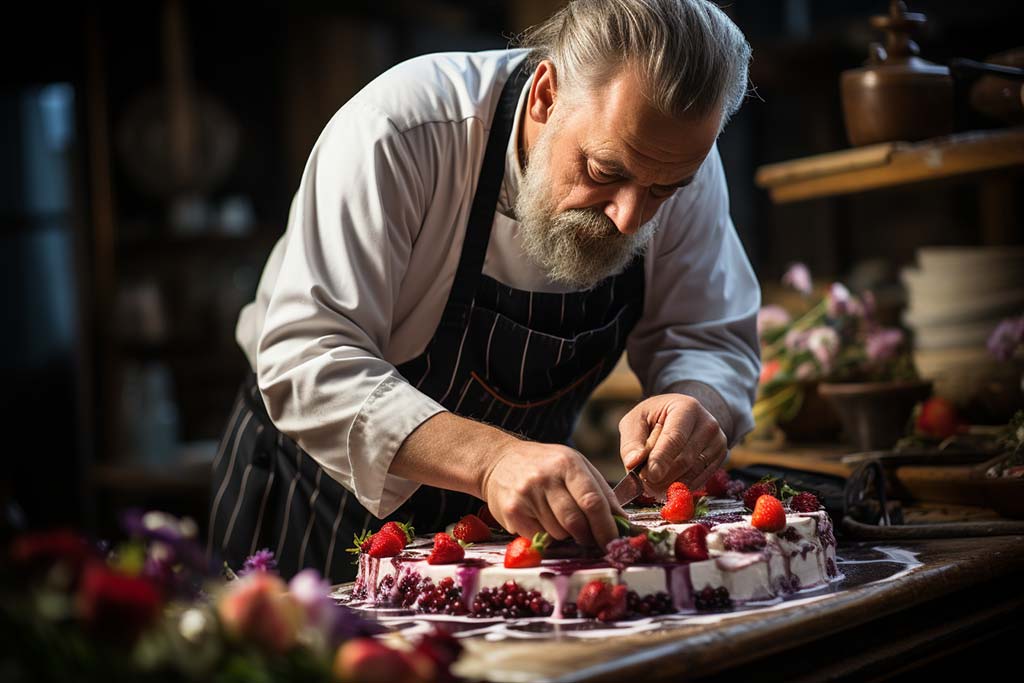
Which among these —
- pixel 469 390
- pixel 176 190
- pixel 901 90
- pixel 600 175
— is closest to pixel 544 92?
pixel 600 175

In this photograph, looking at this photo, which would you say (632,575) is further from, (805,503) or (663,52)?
(663,52)

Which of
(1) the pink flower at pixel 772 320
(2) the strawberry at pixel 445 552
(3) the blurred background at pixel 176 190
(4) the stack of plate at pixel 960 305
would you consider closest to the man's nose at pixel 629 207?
(2) the strawberry at pixel 445 552

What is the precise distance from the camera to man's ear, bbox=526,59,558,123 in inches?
84.4

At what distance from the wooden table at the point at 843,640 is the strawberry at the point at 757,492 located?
0.19 metres

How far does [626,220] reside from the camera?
2033 millimetres

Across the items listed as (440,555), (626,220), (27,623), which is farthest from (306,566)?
(27,623)

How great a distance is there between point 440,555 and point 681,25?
37.8 inches

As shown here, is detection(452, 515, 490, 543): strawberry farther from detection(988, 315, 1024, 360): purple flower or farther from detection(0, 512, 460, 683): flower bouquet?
detection(988, 315, 1024, 360): purple flower

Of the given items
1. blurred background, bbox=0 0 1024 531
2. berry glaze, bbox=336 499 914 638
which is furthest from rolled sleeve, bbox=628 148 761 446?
blurred background, bbox=0 0 1024 531

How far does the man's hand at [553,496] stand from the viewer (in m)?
1.71

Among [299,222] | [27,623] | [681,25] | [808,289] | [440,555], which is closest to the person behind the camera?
[27,623]

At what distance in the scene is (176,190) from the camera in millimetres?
6504

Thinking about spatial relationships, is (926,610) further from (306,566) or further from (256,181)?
(256,181)

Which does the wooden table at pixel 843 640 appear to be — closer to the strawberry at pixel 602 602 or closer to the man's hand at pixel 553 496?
the strawberry at pixel 602 602
